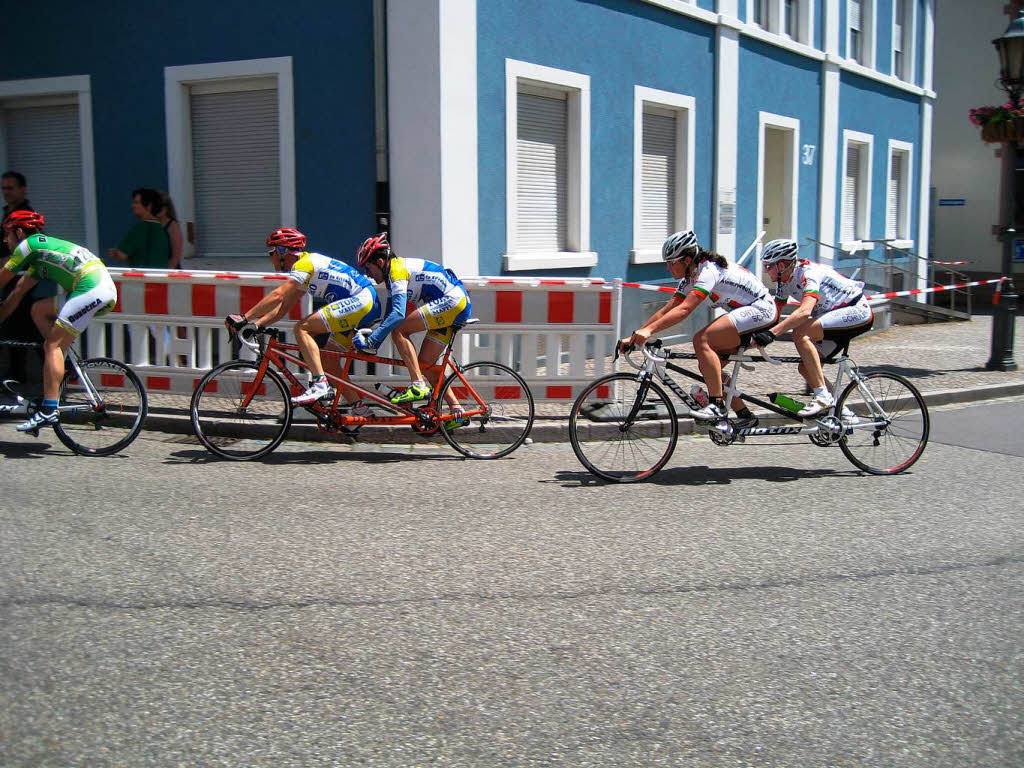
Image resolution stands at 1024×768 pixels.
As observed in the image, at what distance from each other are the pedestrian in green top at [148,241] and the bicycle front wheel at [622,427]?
19.6 feet

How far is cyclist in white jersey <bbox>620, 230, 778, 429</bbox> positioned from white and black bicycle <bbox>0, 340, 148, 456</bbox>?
385 cm

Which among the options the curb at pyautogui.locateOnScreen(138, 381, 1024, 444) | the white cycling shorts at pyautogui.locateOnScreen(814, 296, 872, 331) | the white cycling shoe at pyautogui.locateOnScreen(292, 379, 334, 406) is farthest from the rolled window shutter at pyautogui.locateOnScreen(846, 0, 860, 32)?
the white cycling shoe at pyautogui.locateOnScreen(292, 379, 334, 406)

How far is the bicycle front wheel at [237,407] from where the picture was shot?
305 inches

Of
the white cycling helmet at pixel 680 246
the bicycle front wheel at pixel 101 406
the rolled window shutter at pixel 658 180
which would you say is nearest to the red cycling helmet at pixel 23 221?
the bicycle front wheel at pixel 101 406

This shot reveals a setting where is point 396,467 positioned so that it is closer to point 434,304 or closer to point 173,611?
point 434,304

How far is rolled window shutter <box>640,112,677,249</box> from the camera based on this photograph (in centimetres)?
1447

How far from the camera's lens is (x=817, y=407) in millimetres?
7375

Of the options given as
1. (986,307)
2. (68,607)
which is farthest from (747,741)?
(986,307)

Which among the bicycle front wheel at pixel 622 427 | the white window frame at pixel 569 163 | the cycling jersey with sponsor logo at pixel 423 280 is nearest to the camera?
the bicycle front wheel at pixel 622 427

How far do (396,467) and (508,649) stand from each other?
12.3 feet

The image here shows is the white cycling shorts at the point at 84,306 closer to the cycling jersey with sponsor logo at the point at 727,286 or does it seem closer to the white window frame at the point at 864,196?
the cycling jersey with sponsor logo at the point at 727,286

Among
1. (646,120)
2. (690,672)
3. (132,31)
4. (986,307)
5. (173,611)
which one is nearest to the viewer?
(690,672)

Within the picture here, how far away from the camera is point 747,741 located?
10.8 feet

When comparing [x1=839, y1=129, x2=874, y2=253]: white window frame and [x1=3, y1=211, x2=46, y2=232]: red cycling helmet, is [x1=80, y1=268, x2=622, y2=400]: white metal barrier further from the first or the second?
[x1=839, y1=129, x2=874, y2=253]: white window frame
